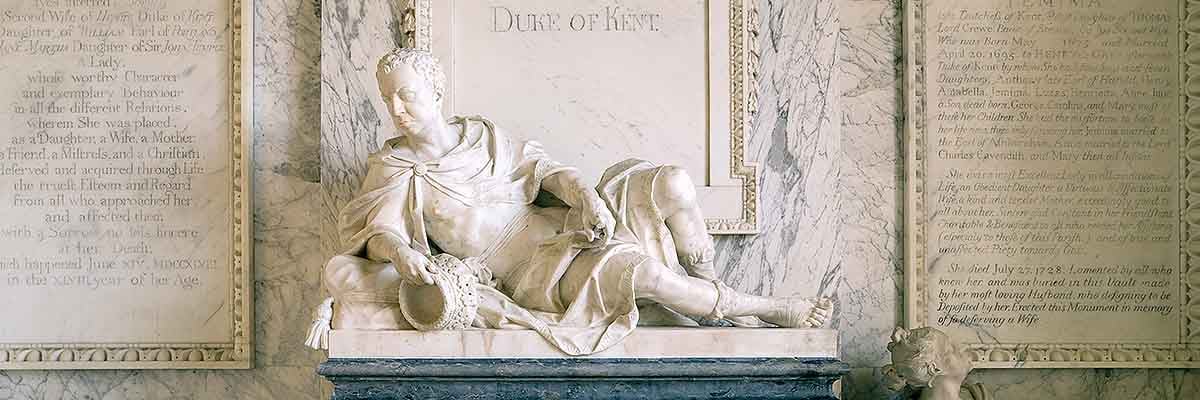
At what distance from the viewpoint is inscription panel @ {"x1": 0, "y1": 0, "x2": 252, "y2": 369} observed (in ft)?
19.8

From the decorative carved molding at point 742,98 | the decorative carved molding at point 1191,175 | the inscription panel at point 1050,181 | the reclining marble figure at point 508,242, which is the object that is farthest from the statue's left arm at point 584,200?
the decorative carved molding at point 1191,175

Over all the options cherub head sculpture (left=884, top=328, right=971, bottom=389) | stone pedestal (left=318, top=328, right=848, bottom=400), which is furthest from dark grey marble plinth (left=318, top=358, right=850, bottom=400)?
cherub head sculpture (left=884, top=328, right=971, bottom=389)

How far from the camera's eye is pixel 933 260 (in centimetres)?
616

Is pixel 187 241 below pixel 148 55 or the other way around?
below

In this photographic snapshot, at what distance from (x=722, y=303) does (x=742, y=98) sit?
128cm

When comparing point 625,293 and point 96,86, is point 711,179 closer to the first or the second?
point 625,293

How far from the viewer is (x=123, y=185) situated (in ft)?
20.0

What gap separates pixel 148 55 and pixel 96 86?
0.27 m

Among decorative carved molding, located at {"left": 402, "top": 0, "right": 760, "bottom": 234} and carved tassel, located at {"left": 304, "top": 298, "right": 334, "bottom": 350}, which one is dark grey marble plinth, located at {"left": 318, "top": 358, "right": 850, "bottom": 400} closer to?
carved tassel, located at {"left": 304, "top": 298, "right": 334, "bottom": 350}

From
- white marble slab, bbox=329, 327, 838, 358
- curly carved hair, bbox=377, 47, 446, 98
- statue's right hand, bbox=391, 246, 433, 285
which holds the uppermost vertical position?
curly carved hair, bbox=377, 47, 446, 98

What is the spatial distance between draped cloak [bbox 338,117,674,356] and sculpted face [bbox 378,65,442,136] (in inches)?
7.1

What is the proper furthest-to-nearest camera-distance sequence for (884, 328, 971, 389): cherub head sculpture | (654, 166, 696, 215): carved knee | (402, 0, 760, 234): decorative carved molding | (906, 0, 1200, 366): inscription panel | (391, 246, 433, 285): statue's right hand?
(906, 0, 1200, 366): inscription panel → (402, 0, 760, 234): decorative carved molding → (884, 328, 971, 389): cherub head sculpture → (654, 166, 696, 215): carved knee → (391, 246, 433, 285): statue's right hand

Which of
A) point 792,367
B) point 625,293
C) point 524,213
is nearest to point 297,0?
point 524,213

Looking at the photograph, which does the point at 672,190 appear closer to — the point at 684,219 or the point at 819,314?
the point at 684,219
